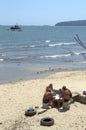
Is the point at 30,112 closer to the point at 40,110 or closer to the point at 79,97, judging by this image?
the point at 40,110

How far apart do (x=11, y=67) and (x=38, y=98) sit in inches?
494

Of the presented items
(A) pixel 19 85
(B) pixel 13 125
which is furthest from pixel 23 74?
(B) pixel 13 125

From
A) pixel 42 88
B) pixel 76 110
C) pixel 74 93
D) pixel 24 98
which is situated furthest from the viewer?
pixel 42 88

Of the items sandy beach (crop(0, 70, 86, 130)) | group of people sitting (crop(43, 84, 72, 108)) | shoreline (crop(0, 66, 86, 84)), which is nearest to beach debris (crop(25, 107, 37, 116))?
sandy beach (crop(0, 70, 86, 130))

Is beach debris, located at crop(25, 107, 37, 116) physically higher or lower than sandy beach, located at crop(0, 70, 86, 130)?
higher

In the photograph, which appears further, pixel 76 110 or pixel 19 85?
pixel 19 85

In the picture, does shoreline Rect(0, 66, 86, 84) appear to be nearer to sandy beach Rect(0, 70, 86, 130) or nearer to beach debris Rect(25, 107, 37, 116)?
sandy beach Rect(0, 70, 86, 130)

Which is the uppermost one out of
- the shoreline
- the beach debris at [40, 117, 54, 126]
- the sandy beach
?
the beach debris at [40, 117, 54, 126]

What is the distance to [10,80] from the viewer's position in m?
22.1

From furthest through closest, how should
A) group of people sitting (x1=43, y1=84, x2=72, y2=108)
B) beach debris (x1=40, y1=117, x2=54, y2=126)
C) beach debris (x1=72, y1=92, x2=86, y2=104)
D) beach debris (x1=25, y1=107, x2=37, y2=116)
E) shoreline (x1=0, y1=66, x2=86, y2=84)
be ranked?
shoreline (x1=0, y1=66, x2=86, y2=84) → beach debris (x1=72, y1=92, x2=86, y2=104) → group of people sitting (x1=43, y1=84, x2=72, y2=108) → beach debris (x1=25, y1=107, x2=37, y2=116) → beach debris (x1=40, y1=117, x2=54, y2=126)

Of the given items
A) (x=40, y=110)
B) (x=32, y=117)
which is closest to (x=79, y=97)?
(x=40, y=110)

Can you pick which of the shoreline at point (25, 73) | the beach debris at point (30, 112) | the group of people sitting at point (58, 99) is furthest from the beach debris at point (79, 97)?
the shoreline at point (25, 73)

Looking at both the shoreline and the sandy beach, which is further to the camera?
the shoreline

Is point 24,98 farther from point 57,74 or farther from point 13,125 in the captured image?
point 57,74
